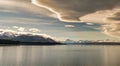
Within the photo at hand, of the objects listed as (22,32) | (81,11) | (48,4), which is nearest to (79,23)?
(81,11)

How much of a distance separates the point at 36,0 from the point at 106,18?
264 centimetres

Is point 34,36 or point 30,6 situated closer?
point 30,6

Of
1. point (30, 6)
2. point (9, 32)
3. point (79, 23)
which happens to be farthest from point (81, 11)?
point (9, 32)

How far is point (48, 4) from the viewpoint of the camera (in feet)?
28.9

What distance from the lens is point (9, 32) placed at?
9102 mm

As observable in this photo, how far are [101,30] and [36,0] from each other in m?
2.67

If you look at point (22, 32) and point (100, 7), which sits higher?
point (100, 7)

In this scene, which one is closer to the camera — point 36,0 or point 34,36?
point 36,0

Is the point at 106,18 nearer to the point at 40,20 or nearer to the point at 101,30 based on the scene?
the point at 101,30

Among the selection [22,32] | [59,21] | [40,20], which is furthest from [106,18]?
[22,32]

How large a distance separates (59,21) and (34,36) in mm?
1125

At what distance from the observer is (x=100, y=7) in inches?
351

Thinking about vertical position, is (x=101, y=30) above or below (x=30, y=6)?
below

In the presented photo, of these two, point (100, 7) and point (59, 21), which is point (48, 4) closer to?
point (59, 21)
